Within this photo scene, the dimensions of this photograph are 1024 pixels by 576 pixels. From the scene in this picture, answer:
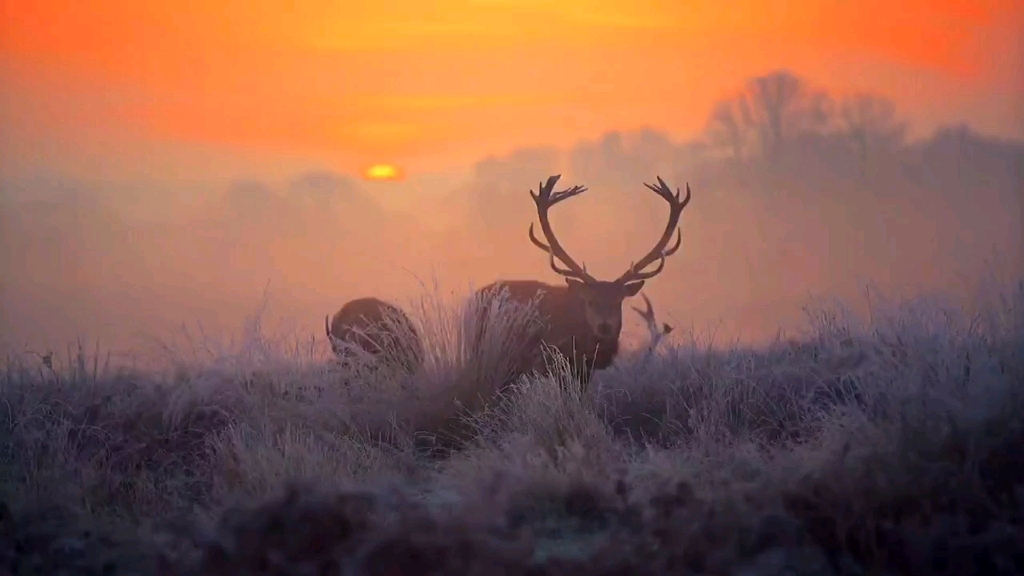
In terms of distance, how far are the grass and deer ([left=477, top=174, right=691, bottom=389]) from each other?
326 millimetres

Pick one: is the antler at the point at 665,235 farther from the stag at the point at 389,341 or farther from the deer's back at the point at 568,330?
the stag at the point at 389,341

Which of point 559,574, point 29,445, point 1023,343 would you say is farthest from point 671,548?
point 29,445

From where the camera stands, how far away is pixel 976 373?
5.65 m

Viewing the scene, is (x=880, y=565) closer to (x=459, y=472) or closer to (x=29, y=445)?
(x=459, y=472)


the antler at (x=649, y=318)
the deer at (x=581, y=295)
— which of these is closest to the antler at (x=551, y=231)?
the deer at (x=581, y=295)

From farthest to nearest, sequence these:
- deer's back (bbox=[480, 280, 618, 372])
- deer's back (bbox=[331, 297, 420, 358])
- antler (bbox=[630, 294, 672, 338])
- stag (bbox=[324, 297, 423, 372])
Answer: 1. antler (bbox=[630, 294, 672, 338])
2. deer's back (bbox=[480, 280, 618, 372])
3. deer's back (bbox=[331, 297, 420, 358])
4. stag (bbox=[324, 297, 423, 372])

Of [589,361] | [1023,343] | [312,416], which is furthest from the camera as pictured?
[589,361]

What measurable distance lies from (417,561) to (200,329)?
15.4 ft

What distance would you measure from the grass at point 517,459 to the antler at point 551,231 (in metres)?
0.68

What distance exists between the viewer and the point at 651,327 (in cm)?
1064

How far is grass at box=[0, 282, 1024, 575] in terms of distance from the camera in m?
4.29

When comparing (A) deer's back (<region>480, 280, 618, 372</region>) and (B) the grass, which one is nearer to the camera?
(B) the grass

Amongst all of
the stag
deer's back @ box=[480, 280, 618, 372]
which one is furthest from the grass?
deer's back @ box=[480, 280, 618, 372]

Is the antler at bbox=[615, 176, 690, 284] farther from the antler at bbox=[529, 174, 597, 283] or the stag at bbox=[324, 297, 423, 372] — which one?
the stag at bbox=[324, 297, 423, 372]
